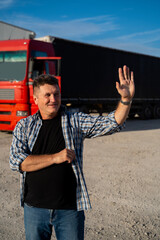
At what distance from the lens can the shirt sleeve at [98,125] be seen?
2.21 meters

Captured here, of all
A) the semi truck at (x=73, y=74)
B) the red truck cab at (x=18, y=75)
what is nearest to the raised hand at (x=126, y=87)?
the semi truck at (x=73, y=74)

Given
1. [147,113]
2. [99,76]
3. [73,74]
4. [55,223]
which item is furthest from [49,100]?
[147,113]

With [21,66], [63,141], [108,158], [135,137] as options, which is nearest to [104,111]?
[135,137]

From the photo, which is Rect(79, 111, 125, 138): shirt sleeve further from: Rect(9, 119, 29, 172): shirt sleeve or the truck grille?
the truck grille

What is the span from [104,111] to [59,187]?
1375 cm

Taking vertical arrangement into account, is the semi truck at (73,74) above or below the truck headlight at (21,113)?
above

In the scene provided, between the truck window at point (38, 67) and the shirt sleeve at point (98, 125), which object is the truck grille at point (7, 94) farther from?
the shirt sleeve at point (98, 125)

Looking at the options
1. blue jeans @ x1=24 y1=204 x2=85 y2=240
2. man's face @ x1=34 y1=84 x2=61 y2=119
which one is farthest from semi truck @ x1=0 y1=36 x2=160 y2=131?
blue jeans @ x1=24 y1=204 x2=85 y2=240

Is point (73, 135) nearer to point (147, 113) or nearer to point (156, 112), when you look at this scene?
point (147, 113)

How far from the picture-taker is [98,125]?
7.39 ft

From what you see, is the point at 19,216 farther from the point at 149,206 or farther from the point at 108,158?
the point at 108,158

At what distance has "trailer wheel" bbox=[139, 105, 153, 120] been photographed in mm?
18453

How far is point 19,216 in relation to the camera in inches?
161

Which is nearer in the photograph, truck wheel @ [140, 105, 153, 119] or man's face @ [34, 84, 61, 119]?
man's face @ [34, 84, 61, 119]
